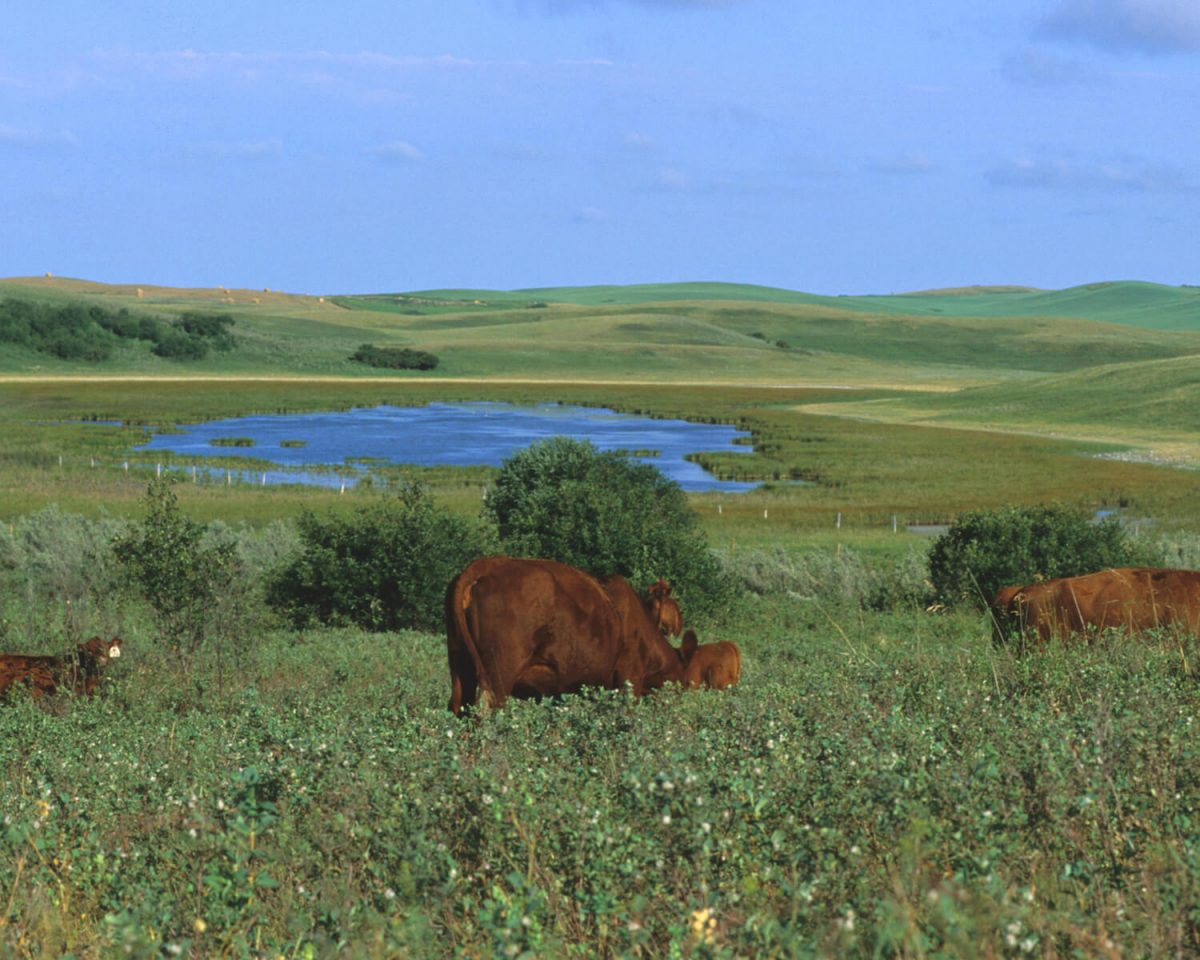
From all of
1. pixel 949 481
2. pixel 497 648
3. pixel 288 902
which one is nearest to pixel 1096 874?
pixel 288 902

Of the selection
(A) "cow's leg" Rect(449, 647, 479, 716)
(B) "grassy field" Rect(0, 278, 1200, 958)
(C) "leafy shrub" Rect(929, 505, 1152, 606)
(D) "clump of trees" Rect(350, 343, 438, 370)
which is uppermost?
(D) "clump of trees" Rect(350, 343, 438, 370)

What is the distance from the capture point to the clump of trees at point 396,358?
154750 mm

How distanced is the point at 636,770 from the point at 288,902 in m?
1.28

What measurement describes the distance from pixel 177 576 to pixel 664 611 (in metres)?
8.97

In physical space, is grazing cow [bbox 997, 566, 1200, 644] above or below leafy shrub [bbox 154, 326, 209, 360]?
below

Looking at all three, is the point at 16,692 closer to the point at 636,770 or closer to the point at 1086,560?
the point at 636,770

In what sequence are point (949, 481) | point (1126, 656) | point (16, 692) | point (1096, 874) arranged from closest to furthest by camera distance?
point (1096, 874) → point (1126, 656) → point (16, 692) → point (949, 481)

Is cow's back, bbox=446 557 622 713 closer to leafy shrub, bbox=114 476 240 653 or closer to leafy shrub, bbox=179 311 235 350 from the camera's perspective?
leafy shrub, bbox=114 476 240 653

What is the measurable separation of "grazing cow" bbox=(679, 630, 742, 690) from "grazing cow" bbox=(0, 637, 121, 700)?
228 inches

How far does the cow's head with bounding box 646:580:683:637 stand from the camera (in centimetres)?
1142

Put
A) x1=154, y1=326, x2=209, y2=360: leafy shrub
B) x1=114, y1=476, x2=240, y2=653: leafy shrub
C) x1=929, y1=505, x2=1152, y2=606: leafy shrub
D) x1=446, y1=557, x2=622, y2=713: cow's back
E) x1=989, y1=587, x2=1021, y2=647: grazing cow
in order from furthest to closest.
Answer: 1. x1=154, y1=326, x2=209, y2=360: leafy shrub
2. x1=929, y1=505, x2=1152, y2=606: leafy shrub
3. x1=114, y1=476, x2=240, y2=653: leafy shrub
4. x1=989, y1=587, x2=1021, y2=647: grazing cow
5. x1=446, y1=557, x2=622, y2=713: cow's back

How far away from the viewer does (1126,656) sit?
888 cm

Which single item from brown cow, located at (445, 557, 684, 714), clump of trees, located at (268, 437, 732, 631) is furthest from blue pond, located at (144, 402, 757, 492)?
brown cow, located at (445, 557, 684, 714)

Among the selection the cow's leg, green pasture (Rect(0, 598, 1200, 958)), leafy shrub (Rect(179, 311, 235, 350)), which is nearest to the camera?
green pasture (Rect(0, 598, 1200, 958))
